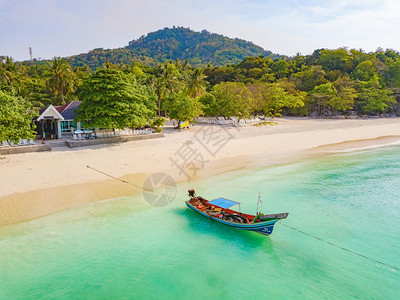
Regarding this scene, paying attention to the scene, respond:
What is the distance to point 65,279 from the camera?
9.43 metres

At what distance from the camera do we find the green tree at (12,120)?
1847 centimetres

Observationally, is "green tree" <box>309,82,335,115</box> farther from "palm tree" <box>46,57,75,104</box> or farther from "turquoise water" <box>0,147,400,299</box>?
"palm tree" <box>46,57,75,104</box>

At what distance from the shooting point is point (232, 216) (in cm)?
1227

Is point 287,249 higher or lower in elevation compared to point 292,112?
lower

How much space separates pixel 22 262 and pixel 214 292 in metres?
7.47

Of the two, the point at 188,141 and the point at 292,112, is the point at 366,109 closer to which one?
the point at 292,112

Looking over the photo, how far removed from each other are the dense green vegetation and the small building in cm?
182

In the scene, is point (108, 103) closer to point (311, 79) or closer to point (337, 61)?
point (311, 79)

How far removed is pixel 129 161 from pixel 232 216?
1134 cm

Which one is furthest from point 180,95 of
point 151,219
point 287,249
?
point 287,249

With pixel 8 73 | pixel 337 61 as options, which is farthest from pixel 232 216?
pixel 337 61

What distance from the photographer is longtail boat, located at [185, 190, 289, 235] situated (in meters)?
11.0

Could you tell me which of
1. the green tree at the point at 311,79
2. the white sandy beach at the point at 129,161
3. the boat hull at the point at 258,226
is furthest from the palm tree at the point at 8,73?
the green tree at the point at 311,79

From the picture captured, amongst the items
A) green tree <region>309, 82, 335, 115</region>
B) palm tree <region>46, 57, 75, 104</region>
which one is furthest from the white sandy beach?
green tree <region>309, 82, 335, 115</region>
